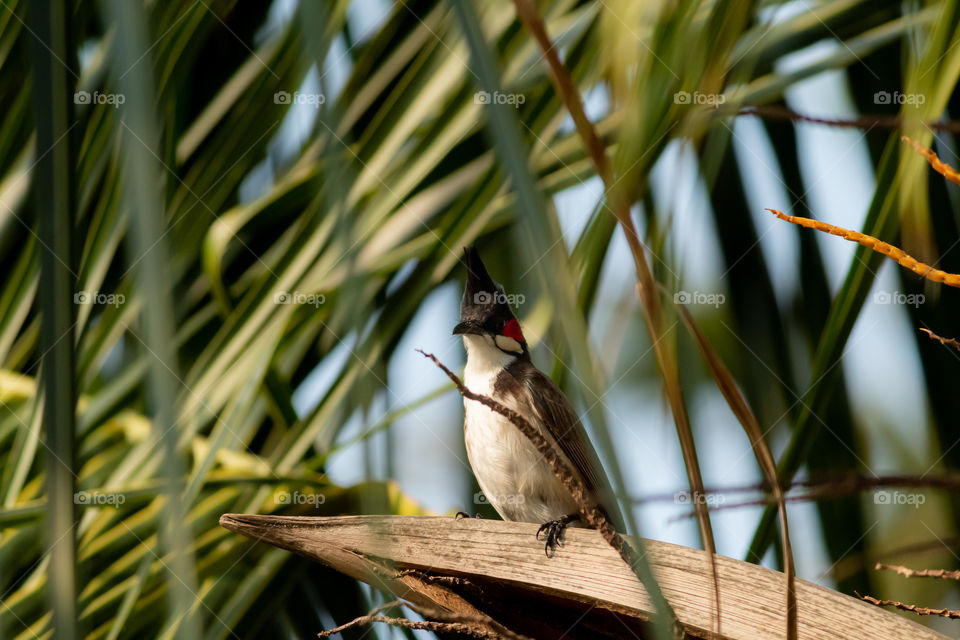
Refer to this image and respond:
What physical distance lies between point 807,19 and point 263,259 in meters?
1.40

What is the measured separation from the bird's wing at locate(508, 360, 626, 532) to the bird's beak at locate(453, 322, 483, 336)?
19cm

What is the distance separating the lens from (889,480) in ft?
1.85

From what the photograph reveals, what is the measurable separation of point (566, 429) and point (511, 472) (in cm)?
21

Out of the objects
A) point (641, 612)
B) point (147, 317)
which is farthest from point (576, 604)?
point (147, 317)

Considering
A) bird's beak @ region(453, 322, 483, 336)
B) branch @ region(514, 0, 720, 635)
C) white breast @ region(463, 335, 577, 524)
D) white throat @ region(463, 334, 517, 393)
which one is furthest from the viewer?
white throat @ region(463, 334, 517, 393)

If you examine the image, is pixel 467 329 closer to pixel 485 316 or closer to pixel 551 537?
pixel 485 316

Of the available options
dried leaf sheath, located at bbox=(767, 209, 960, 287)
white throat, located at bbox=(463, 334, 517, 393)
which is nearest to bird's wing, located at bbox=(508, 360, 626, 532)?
white throat, located at bbox=(463, 334, 517, 393)

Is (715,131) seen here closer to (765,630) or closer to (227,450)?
(765,630)

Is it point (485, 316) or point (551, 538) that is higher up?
point (485, 316)

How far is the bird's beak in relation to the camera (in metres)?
2.70

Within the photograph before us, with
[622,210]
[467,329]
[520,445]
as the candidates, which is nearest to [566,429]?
[520,445]

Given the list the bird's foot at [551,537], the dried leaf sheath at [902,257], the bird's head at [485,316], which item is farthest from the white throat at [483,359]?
the dried leaf sheath at [902,257]

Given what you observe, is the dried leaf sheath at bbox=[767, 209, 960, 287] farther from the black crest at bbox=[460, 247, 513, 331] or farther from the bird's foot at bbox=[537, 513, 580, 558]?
the black crest at bbox=[460, 247, 513, 331]

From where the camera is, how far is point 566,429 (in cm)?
259
